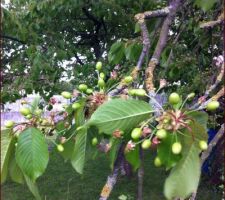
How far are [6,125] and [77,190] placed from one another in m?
4.11

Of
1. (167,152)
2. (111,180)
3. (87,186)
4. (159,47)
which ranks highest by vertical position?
(159,47)

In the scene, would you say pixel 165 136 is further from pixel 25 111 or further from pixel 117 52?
pixel 117 52

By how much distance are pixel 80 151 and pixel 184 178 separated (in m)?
0.22

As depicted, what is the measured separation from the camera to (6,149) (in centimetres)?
74

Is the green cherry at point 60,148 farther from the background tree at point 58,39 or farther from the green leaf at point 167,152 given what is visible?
the background tree at point 58,39

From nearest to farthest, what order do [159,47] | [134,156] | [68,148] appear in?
[134,156] → [68,148] → [159,47]

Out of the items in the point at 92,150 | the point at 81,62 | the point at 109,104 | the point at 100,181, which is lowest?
the point at 100,181

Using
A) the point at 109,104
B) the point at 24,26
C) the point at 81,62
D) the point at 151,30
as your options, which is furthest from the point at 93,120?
the point at 81,62

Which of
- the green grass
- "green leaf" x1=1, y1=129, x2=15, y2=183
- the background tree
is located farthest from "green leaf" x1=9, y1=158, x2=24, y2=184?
the green grass

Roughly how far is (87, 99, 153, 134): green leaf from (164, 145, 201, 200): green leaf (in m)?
0.09

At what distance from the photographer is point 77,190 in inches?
187

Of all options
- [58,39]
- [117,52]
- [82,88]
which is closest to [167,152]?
[82,88]

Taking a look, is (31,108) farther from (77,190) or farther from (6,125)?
(77,190)

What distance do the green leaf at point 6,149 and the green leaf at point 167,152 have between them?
26cm
